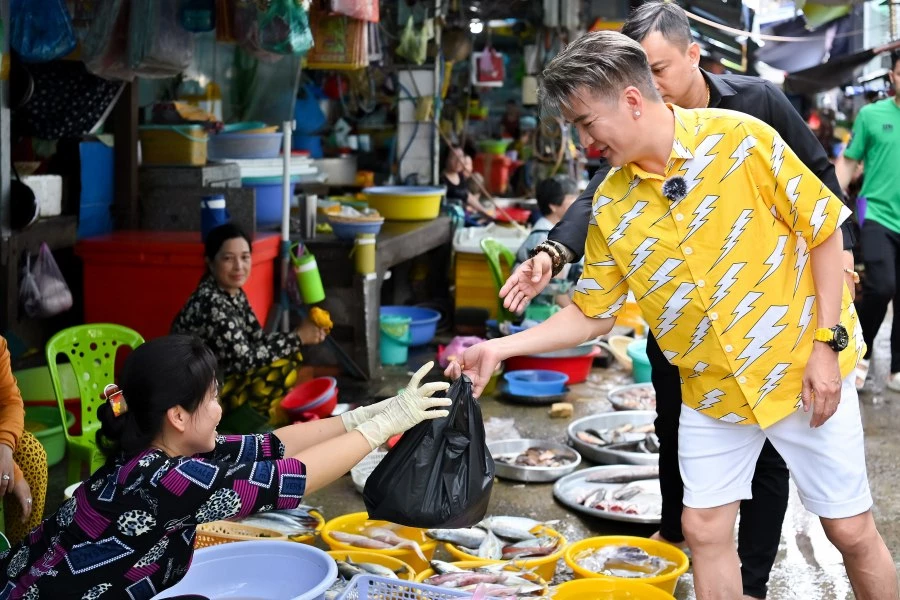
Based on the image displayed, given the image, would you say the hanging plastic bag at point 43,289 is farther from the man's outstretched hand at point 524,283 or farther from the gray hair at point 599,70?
the gray hair at point 599,70

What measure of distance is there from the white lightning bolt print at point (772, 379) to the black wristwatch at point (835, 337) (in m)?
0.14

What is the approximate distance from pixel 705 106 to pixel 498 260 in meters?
4.92

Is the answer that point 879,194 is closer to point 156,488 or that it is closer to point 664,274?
point 664,274

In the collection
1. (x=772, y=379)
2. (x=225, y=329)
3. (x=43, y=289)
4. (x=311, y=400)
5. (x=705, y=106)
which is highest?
(x=705, y=106)

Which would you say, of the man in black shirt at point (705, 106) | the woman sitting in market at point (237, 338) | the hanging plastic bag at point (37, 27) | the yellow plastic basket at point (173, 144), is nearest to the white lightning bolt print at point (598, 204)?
the man in black shirt at point (705, 106)

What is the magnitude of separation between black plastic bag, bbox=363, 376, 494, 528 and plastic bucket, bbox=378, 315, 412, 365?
464 cm

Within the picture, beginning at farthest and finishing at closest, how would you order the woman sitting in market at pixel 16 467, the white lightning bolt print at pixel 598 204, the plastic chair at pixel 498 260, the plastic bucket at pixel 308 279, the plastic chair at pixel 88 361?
1. the plastic chair at pixel 498 260
2. the plastic bucket at pixel 308 279
3. the plastic chair at pixel 88 361
4. the woman sitting in market at pixel 16 467
5. the white lightning bolt print at pixel 598 204

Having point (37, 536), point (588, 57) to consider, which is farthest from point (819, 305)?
point (37, 536)

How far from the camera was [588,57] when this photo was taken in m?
2.86

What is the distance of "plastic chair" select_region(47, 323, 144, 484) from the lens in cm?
475

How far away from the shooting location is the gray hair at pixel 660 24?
350 cm

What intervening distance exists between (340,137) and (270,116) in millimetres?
2792

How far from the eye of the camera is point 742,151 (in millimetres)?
→ 2941

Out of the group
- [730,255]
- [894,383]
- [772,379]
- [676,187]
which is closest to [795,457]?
[772,379]
